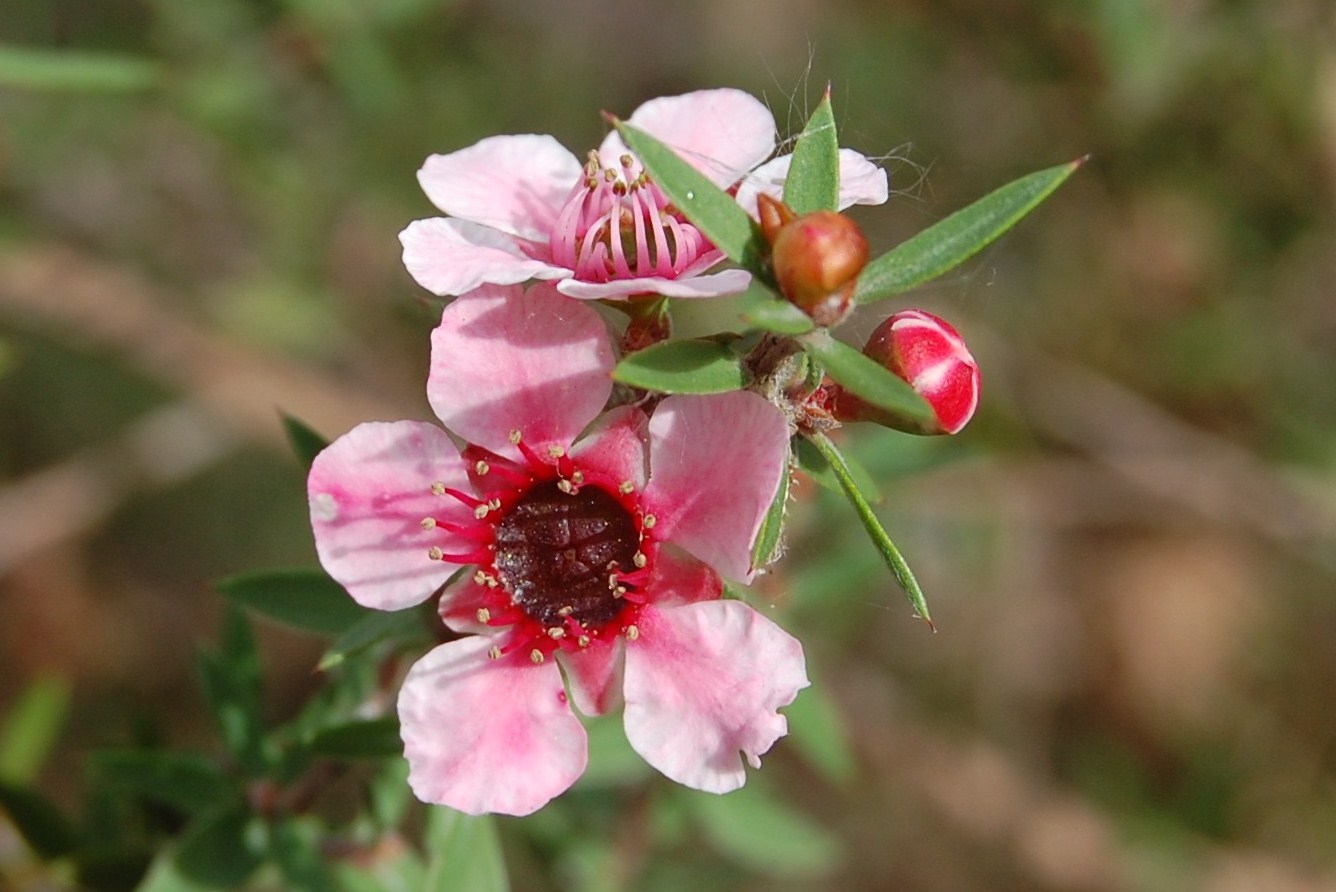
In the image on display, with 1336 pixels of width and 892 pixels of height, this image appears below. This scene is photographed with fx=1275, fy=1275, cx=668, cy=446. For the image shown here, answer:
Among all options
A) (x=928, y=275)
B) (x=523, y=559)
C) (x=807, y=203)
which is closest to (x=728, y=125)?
(x=807, y=203)

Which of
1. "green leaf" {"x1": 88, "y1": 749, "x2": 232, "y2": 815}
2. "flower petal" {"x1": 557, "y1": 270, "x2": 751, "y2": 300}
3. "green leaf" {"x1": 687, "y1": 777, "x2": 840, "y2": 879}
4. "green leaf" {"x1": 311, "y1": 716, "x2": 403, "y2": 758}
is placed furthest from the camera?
"green leaf" {"x1": 687, "y1": 777, "x2": 840, "y2": 879}

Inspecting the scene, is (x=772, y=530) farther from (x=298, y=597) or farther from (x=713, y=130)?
(x=298, y=597)

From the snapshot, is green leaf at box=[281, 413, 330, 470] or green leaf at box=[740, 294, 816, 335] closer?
green leaf at box=[740, 294, 816, 335]

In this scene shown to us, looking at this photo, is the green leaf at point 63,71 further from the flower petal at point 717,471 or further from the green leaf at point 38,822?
the flower petal at point 717,471

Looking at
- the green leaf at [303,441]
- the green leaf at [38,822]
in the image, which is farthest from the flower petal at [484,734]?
the green leaf at [38,822]

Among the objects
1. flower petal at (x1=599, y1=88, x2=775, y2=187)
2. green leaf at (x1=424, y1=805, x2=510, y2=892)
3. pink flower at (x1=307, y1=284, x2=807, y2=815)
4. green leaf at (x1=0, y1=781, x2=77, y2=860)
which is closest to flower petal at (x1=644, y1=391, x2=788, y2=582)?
pink flower at (x1=307, y1=284, x2=807, y2=815)

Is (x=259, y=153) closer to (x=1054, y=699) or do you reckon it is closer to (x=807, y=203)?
(x=807, y=203)

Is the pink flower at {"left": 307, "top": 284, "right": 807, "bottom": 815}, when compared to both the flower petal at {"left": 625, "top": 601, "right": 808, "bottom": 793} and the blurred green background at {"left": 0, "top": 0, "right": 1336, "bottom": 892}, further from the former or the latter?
the blurred green background at {"left": 0, "top": 0, "right": 1336, "bottom": 892}
